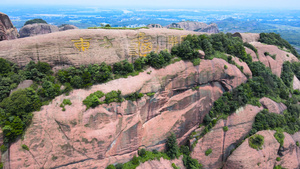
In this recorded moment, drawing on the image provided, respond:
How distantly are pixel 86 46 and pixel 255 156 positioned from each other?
18693 mm

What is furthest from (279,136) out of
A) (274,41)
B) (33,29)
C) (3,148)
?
(33,29)

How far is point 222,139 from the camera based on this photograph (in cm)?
1853

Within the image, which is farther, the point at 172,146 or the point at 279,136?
the point at 279,136

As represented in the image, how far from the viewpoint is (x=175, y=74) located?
17688 mm

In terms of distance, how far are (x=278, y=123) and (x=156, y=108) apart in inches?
531

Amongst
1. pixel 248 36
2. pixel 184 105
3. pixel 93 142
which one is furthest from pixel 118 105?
pixel 248 36

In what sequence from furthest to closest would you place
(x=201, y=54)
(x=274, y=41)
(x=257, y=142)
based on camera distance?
(x=274, y=41)
(x=201, y=54)
(x=257, y=142)

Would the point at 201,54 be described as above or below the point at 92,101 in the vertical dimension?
above

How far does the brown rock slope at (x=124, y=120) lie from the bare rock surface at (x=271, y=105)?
3230mm

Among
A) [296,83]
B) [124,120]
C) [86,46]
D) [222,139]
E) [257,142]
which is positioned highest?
[86,46]

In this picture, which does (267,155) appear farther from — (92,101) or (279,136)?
(92,101)

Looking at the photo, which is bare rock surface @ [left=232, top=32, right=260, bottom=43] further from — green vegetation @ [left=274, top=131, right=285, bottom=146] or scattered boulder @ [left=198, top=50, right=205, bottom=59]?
green vegetation @ [left=274, top=131, right=285, bottom=146]

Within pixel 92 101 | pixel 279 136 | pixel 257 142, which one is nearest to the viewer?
pixel 92 101

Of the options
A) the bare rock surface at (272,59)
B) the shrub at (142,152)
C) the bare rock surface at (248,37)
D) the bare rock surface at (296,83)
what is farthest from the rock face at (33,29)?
the bare rock surface at (296,83)
